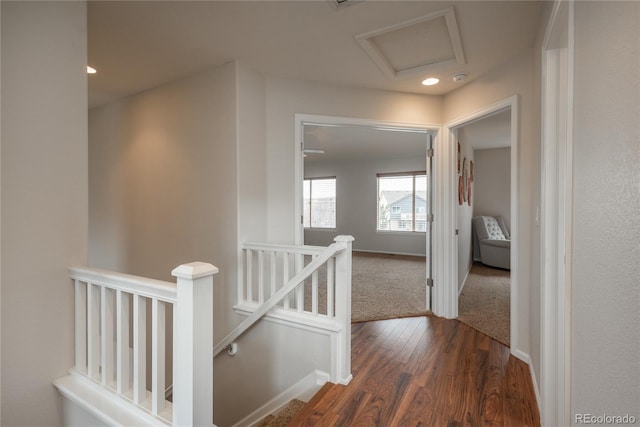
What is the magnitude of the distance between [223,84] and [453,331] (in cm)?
303

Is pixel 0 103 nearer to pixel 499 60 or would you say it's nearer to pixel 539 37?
pixel 539 37

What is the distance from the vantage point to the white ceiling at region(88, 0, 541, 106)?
6.02ft

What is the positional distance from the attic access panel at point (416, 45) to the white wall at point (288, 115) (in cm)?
43

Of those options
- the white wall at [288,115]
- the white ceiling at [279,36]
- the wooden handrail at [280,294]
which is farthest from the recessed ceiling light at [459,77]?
the wooden handrail at [280,294]

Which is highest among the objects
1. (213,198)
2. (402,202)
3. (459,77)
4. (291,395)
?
(459,77)

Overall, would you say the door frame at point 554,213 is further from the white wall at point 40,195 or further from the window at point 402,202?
the window at point 402,202

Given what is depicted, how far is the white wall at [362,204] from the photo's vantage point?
23.8 ft

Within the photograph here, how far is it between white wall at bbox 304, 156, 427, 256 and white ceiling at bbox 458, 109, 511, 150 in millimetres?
1605

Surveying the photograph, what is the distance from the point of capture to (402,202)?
7.34 meters

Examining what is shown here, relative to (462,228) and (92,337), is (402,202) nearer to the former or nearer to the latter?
(462,228)

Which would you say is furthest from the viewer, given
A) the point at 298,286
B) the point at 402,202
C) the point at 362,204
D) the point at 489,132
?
the point at 362,204

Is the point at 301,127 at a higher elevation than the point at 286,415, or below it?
higher

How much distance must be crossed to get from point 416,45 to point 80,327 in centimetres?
274

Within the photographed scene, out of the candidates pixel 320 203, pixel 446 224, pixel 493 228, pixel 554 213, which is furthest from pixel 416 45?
pixel 320 203
